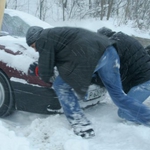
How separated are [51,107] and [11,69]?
70 centimetres

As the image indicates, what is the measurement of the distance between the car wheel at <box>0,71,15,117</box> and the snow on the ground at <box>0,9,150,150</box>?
0.17 m

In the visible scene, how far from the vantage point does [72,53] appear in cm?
294

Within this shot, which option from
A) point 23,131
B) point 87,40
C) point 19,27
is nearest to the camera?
point 87,40

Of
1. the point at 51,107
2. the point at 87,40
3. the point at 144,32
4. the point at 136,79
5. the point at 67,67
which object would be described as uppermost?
the point at 87,40

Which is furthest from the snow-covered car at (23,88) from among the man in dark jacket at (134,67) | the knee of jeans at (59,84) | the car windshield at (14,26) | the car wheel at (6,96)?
the car windshield at (14,26)

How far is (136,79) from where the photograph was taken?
3580mm

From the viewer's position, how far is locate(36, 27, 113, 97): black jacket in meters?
2.87

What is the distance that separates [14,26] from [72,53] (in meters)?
2.34

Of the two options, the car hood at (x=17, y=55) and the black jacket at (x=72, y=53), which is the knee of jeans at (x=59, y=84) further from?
the car hood at (x=17, y=55)

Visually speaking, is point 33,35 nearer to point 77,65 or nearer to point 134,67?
point 77,65

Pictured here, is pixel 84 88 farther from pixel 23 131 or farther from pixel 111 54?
pixel 23 131

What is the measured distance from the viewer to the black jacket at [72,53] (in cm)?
287

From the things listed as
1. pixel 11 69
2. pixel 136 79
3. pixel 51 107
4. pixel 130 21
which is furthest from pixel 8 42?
pixel 130 21

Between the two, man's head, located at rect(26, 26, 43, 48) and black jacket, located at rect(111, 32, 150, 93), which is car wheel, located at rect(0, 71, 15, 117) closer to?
man's head, located at rect(26, 26, 43, 48)
